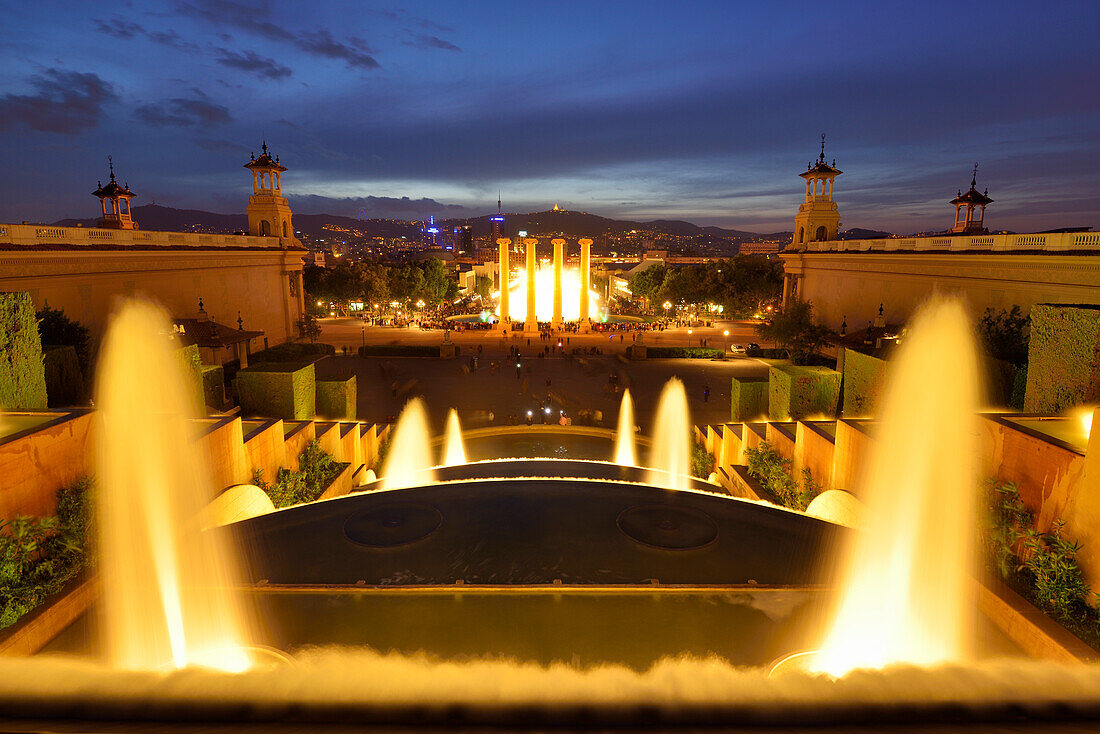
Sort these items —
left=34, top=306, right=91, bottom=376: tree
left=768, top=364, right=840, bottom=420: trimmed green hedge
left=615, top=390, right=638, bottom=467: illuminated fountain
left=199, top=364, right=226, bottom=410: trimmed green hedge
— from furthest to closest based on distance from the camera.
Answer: left=615, top=390, right=638, bottom=467: illuminated fountain < left=34, top=306, right=91, bottom=376: tree < left=199, top=364, right=226, bottom=410: trimmed green hedge < left=768, top=364, right=840, bottom=420: trimmed green hedge

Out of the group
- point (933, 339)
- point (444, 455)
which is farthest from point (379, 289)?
point (933, 339)

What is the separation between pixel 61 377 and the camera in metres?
13.2

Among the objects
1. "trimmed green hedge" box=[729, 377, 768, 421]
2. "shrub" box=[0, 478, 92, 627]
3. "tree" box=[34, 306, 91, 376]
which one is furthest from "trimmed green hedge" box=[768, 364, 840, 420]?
"tree" box=[34, 306, 91, 376]

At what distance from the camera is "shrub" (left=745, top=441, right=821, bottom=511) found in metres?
11.2

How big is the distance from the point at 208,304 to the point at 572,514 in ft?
98.5

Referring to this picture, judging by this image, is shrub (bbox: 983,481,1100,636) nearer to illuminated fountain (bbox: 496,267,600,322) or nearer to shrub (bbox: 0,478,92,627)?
shrub (bbox: 0,478,92,627)

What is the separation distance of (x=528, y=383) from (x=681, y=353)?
12.2 meters

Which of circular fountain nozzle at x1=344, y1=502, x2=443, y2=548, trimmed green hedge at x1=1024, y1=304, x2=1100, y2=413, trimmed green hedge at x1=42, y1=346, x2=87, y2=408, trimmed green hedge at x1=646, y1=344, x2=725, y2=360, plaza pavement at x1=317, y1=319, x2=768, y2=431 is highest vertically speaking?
trimmed green hedge at x1=1024, y1=304, x2=1100, y2=413

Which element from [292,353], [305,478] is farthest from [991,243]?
[292,353]

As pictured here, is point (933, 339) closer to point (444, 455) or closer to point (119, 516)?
point (444, 455)

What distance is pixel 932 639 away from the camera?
6.36 m

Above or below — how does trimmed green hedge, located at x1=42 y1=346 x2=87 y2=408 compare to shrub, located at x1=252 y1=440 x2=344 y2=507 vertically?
above

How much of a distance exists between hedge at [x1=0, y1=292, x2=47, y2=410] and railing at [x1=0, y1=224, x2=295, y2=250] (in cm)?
1484

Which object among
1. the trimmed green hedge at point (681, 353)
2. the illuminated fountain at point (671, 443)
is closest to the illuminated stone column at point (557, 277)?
the trimmed green hedge at point (681, 353)
